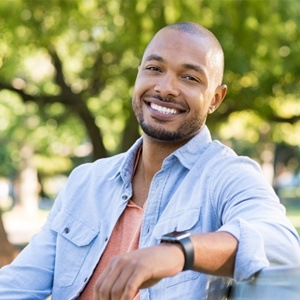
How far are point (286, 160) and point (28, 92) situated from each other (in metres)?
34.4

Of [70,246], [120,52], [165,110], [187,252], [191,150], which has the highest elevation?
[120,52]

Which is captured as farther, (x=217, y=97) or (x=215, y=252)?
(x=217, y=97)

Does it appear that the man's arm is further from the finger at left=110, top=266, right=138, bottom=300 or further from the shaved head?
the shaved head

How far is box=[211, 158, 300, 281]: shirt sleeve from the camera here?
215 cm

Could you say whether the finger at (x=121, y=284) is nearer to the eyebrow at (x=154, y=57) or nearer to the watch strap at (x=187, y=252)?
the watch strap at (x=187, y=252)

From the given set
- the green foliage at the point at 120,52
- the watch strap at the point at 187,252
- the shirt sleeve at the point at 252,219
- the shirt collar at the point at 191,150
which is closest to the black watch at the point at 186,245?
the watch strap at the point at 187,252

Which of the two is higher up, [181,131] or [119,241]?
[181,131]

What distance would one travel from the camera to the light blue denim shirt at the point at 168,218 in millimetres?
2273

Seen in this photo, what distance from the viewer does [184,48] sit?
9.04 feet

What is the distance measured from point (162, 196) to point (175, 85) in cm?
33

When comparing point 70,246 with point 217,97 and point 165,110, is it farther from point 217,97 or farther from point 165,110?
point 217,97

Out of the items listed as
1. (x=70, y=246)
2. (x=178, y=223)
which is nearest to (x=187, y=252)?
(x=178, y=223)

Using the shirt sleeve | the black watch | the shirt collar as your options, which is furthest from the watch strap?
the shirt collar

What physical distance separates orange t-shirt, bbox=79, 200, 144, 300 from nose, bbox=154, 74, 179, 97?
1.20ft
